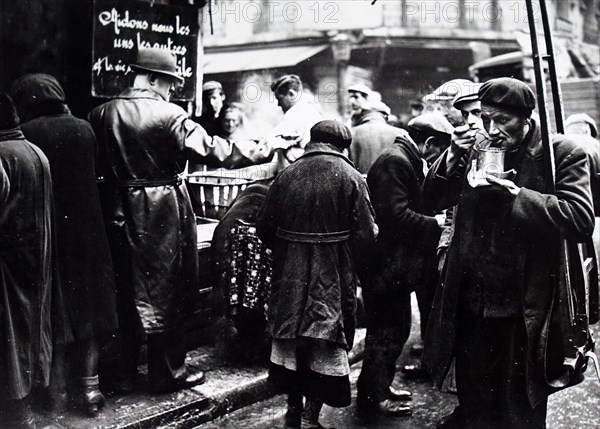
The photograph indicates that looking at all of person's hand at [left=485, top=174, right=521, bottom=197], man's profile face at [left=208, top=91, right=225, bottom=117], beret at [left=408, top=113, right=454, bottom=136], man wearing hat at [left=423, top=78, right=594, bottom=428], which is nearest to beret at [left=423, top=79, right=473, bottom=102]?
beret at [left=408, top=113, right=454, bottom=136]

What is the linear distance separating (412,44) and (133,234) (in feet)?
49.3

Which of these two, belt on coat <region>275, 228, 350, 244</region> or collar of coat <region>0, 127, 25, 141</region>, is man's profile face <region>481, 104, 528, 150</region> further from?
collar of coat <region>0, 127, 25, 141</region>

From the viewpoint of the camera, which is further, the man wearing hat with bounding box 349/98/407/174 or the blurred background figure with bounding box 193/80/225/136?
the blurred background figure with bounding box 193/80/225/136

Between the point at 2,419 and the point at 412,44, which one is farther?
the point at 412,44

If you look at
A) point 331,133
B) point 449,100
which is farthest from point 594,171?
point 331,133

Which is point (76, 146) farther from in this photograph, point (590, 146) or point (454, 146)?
point (590, 146)

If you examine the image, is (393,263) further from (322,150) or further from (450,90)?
(450,90)

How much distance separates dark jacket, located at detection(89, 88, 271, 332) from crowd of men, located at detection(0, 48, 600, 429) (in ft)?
0.04

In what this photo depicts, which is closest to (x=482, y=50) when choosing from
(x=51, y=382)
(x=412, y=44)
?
(x=412, y=44)

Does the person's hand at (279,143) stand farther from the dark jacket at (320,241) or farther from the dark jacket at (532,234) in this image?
the dark jacket at (532,234)

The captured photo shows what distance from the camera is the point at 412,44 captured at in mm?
18188

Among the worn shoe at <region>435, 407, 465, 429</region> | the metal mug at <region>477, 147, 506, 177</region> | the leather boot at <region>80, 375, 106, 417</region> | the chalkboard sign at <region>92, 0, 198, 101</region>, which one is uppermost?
the chalkboard sign at <region>92, 0, 198, 101</region>

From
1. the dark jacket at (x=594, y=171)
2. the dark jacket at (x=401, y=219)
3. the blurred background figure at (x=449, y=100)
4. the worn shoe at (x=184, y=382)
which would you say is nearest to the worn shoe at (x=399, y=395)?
the dark jacket at (x=401, y=219)

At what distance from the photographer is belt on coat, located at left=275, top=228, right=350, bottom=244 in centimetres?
422
